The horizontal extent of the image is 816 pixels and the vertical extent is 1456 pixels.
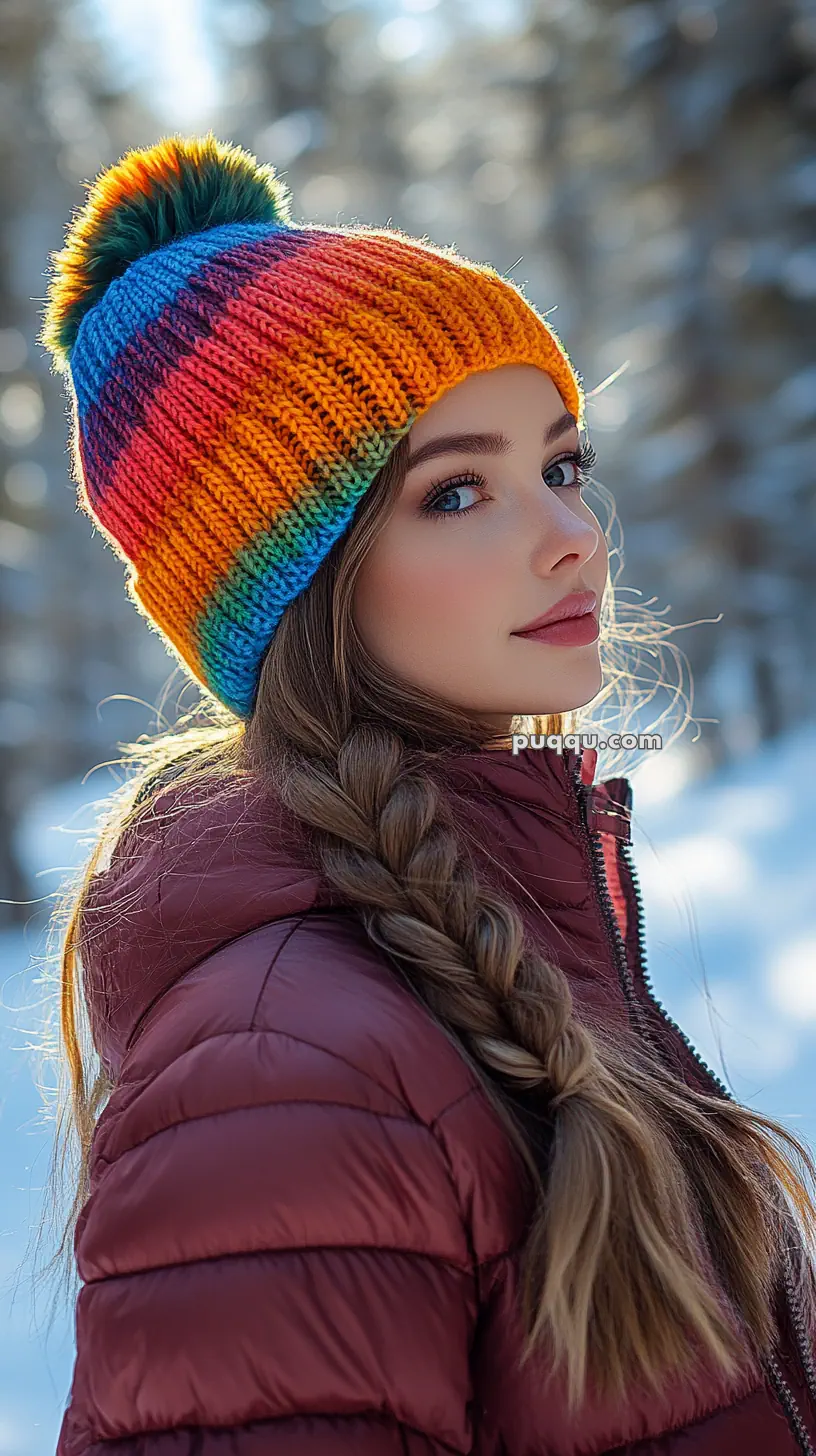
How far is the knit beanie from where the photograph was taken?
1970 mm

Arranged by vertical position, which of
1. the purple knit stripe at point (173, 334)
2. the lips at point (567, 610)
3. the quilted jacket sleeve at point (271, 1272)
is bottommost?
the quilted jacket sleeve at point (271, 1272)

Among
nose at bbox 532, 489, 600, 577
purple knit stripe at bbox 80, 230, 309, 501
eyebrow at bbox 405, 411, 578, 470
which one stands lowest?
nose at bbox 532, 489, 600, 577

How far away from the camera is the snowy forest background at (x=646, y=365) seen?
6043mm

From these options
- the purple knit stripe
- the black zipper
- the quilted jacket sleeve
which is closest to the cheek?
the black zipper

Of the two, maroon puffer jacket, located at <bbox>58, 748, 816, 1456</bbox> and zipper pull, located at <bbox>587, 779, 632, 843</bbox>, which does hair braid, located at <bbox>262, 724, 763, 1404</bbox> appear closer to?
maroon puffer jacket, located at <bbox>58, 748, 816, 1456</bbox>

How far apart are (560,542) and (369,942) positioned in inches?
31.5

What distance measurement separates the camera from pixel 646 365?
11.5 metres

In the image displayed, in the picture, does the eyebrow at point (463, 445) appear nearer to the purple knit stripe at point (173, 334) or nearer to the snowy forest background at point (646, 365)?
the purple knit stripe at point (173, 334)

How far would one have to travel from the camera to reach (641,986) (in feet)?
6.81

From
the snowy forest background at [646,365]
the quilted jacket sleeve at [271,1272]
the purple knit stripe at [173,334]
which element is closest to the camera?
the quilted jacket sleeve at [271,1272]

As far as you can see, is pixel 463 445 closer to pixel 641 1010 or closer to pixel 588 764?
pixel 588 764

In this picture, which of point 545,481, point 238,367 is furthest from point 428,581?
point 238,367

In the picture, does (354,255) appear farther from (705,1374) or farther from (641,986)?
(705,1374)

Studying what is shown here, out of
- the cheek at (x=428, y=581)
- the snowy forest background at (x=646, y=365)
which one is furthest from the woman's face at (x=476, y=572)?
the snowy forest background at (x=646, y=365)
